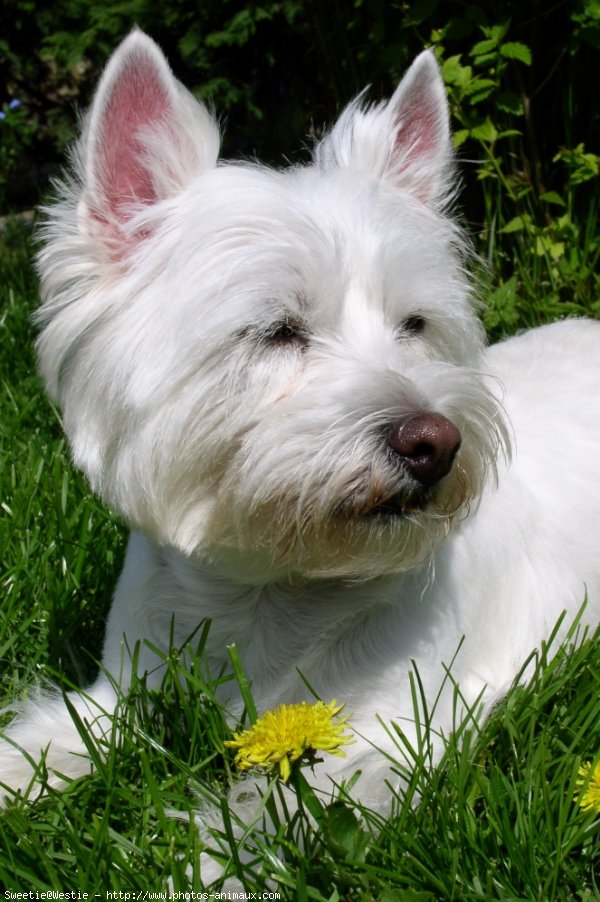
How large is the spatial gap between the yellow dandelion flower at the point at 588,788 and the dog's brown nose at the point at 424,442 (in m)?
0.60

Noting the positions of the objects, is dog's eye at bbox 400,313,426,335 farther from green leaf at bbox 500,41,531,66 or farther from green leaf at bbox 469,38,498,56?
green leaf at bbox 469,38,498,56

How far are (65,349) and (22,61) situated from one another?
19.6 feet

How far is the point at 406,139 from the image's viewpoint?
2.69 metres

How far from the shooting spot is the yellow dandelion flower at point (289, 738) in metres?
1.58

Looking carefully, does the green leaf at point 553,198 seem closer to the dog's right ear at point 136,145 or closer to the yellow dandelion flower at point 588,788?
the dog's right ear at point 136,145

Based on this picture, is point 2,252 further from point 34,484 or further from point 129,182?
point 129,182

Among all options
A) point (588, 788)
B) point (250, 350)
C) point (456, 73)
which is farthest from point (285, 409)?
point (456, 73)

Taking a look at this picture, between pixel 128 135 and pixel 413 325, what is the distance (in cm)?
75

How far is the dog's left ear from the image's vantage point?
8.53 ft

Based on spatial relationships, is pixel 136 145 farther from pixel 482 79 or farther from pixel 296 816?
pixel 482 79

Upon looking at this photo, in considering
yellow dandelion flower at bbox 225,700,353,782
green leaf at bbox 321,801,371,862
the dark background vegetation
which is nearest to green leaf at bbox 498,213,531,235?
the dark background vegetation

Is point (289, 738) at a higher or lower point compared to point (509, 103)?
higher

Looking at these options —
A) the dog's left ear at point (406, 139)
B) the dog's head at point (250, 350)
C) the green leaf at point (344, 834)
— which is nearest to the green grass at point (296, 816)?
the green leaf at point (344, 834)

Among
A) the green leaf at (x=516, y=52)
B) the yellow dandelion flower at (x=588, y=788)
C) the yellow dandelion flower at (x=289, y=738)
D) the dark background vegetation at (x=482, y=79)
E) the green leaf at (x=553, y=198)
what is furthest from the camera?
the green leaf at (x=553, y=198)
